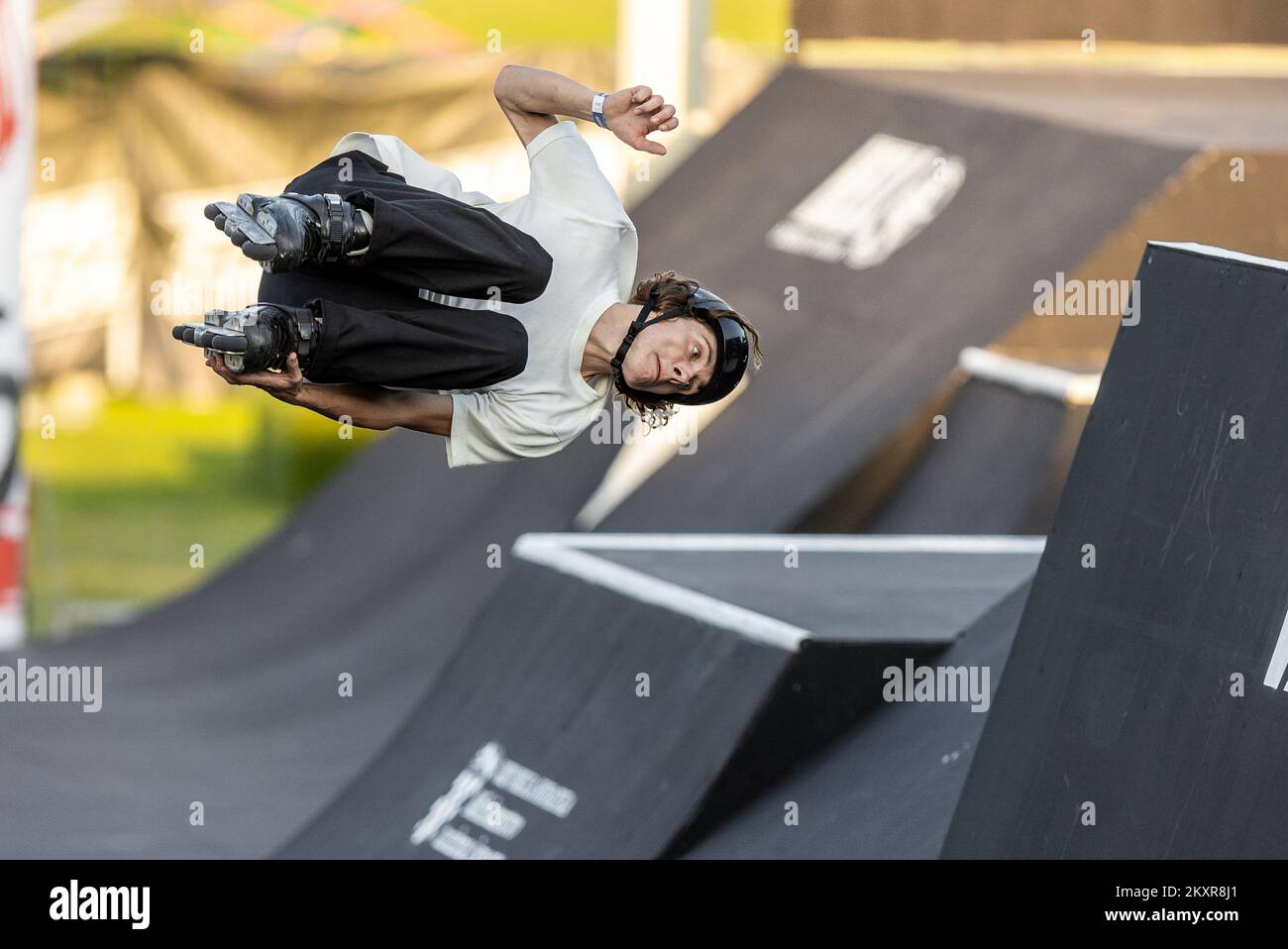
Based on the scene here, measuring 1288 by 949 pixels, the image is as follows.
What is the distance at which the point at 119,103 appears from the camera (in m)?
15.5

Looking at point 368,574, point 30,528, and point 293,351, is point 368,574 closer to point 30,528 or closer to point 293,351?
point 30,528

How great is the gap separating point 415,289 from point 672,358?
0.62 metres

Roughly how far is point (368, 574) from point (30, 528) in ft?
16.5

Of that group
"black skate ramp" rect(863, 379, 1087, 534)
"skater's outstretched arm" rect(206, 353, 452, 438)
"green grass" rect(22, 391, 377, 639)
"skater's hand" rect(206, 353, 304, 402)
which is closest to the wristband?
"skater's outstretched arm" rect(206, 353, 452, 438)

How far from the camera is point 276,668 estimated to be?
33.0ft

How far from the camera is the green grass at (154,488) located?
13.9 meters

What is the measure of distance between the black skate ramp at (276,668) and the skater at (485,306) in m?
4.15

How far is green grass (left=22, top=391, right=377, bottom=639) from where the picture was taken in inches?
547

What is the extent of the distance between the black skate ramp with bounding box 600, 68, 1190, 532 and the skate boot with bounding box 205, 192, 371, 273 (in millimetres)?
5447

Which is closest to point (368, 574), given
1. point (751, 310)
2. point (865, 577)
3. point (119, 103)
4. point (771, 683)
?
point (751, 310)
